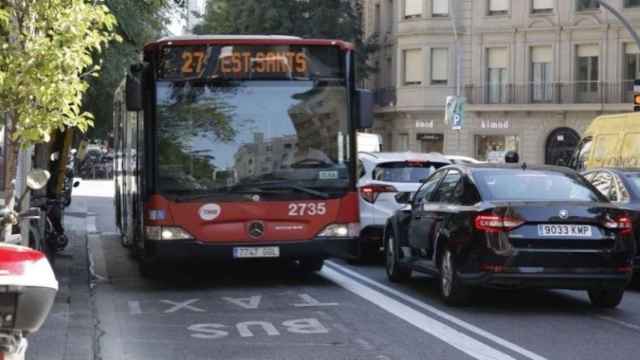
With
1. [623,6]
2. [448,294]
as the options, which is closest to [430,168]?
[448,294]

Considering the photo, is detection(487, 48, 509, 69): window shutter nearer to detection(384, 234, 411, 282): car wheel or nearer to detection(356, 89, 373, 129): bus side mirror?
detection(384, 234, 411, 282): car wheel

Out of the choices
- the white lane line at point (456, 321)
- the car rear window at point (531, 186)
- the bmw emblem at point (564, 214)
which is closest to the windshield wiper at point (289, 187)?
the white lane line at point (456, 321)

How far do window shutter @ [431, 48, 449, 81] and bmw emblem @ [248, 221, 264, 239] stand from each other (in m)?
41.2

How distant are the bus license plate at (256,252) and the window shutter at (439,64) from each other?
41.1m

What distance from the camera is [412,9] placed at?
5453 cm

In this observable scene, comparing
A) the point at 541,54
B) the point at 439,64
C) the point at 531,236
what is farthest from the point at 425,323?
the point at 439,64

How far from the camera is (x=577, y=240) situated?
1132cm

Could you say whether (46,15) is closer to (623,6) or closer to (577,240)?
(577,240)

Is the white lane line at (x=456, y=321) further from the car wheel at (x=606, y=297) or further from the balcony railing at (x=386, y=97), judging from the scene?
the balcony railing at (x=386, y=97)

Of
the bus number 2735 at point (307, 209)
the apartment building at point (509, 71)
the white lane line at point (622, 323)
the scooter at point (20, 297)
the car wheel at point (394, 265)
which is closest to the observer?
the scooter at point (20, 297)

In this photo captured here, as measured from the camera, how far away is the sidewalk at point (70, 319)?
30.6ft

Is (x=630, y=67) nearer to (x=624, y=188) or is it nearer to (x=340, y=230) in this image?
(x=624, y=188)

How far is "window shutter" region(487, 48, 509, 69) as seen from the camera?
52.4 meters

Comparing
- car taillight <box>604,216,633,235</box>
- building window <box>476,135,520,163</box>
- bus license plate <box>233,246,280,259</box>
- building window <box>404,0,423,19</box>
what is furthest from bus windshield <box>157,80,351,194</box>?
building window <box>404,0,423,19</box>
